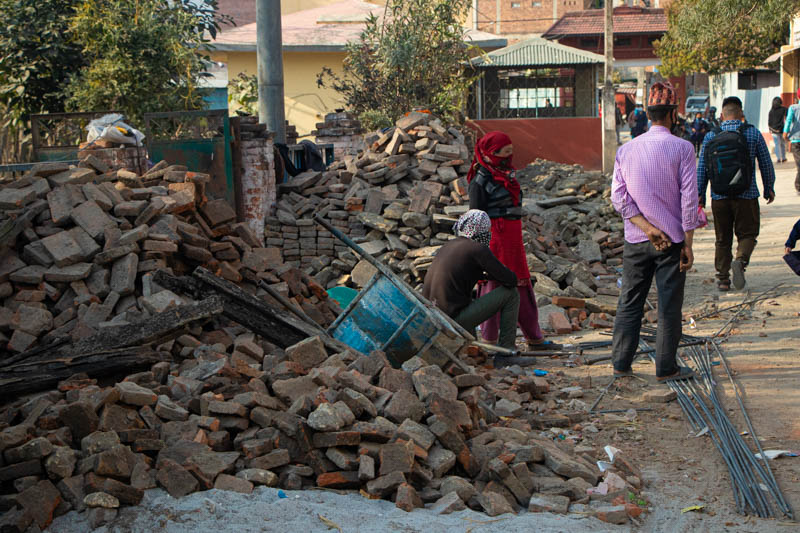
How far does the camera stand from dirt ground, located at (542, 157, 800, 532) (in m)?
4.00

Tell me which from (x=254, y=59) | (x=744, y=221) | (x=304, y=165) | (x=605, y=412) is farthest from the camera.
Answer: (x=254, y=59)

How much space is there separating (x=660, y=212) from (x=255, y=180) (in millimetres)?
6013

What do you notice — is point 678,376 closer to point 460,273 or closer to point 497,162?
point 460,273

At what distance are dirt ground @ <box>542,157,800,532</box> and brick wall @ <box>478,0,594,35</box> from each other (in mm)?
50272

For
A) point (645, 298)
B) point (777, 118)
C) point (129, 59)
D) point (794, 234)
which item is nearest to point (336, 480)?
point (645, 298)

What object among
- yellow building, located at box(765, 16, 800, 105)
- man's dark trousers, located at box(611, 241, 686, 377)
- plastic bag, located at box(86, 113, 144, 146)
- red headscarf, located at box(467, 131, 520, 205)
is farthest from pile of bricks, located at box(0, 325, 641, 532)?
yellow building, located at box(765, 16, 800, 105)

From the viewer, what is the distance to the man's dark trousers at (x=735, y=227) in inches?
332

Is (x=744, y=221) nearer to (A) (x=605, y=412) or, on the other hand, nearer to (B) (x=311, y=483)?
(A) (x=605, y=412)

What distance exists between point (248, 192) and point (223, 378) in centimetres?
562

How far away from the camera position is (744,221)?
27.8 feet

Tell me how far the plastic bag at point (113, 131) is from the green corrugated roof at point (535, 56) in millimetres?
16277

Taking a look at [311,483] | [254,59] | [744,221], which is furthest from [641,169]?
[254,59]

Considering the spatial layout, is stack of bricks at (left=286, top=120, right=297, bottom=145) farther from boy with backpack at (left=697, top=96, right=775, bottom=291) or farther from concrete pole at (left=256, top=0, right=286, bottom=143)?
boy with backpack at (left=697, top=96, right=775, bottom=291)

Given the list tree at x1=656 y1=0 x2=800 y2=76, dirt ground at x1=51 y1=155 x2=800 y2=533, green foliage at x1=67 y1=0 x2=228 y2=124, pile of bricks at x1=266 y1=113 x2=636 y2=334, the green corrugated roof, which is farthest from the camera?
the green corrugated roof
